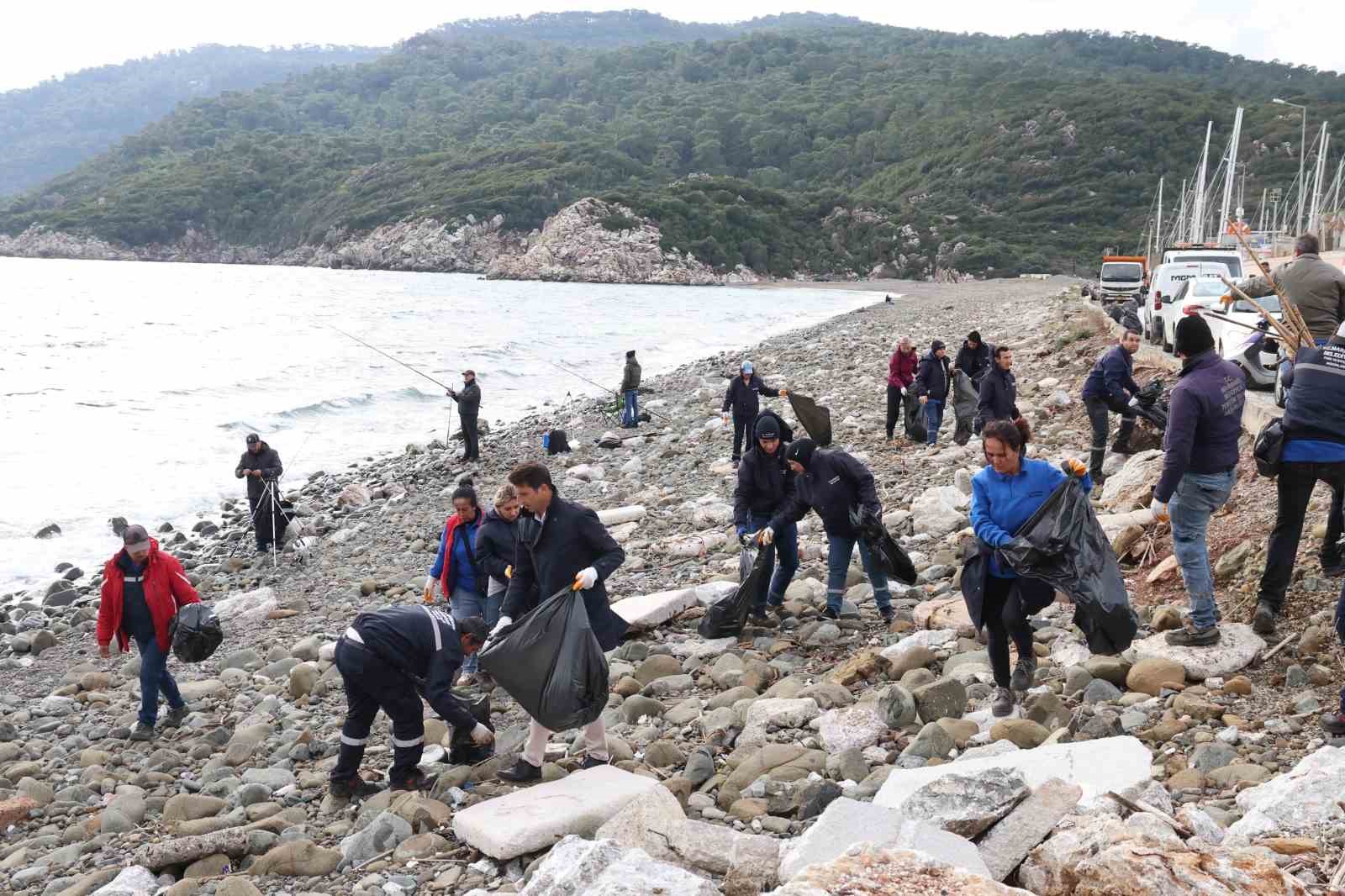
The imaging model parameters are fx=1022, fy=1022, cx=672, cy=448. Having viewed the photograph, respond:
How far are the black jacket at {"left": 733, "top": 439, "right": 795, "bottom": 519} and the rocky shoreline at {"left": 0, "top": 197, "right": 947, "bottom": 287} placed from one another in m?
86.0

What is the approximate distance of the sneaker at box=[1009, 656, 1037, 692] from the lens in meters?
5.38

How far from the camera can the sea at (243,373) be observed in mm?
17656

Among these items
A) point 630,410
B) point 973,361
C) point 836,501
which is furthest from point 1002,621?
→ point 630,410

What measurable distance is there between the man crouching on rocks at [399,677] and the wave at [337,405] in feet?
64.3

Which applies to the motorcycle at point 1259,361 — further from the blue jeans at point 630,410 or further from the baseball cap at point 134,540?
the baseball cap at point 134,540

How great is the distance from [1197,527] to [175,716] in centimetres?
676

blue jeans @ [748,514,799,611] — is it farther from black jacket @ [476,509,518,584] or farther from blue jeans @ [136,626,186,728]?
blue jeans @ [136,626,186,728]

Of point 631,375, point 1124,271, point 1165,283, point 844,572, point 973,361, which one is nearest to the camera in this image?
point 844,572

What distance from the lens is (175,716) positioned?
7.31 meters

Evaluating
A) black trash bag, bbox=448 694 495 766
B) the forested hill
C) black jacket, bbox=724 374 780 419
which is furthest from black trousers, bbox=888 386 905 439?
the forested hill

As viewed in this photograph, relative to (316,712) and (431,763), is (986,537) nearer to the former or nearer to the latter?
(431,763)

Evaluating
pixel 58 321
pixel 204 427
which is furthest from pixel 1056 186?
pixel 204 427

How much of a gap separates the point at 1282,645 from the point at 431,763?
4.64 m

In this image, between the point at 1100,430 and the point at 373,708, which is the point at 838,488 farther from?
the point at 1100,430
